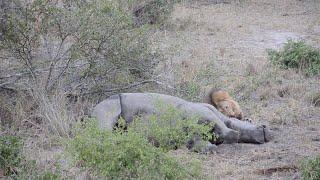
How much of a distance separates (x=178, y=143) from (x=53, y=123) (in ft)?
6.55

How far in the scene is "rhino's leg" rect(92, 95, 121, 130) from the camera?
7.14 metres

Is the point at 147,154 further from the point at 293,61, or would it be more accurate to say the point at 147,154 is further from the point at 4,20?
the point at 293,61

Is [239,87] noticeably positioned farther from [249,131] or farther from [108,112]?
[108,112]

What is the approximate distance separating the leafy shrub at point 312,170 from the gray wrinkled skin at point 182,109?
4.75ft

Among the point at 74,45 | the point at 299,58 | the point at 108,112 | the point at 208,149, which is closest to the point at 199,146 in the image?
the point at 208,149

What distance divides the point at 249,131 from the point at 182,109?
2.58 ft

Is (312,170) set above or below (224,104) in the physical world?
above

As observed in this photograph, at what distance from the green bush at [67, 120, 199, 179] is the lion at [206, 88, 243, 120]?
279 centimetres

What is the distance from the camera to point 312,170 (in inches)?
224

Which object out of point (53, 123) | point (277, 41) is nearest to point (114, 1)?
point (53, 123)

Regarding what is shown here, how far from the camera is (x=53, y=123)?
24.0ft

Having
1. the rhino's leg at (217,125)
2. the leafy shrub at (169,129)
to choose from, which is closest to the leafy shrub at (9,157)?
the leafy shrub at (169,129)

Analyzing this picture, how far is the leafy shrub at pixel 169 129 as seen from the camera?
5633 millimetres

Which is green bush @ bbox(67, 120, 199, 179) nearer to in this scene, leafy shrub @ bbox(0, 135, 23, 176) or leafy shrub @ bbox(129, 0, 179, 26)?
leafy shrub @ bbox(0, 135, 23, 176)
